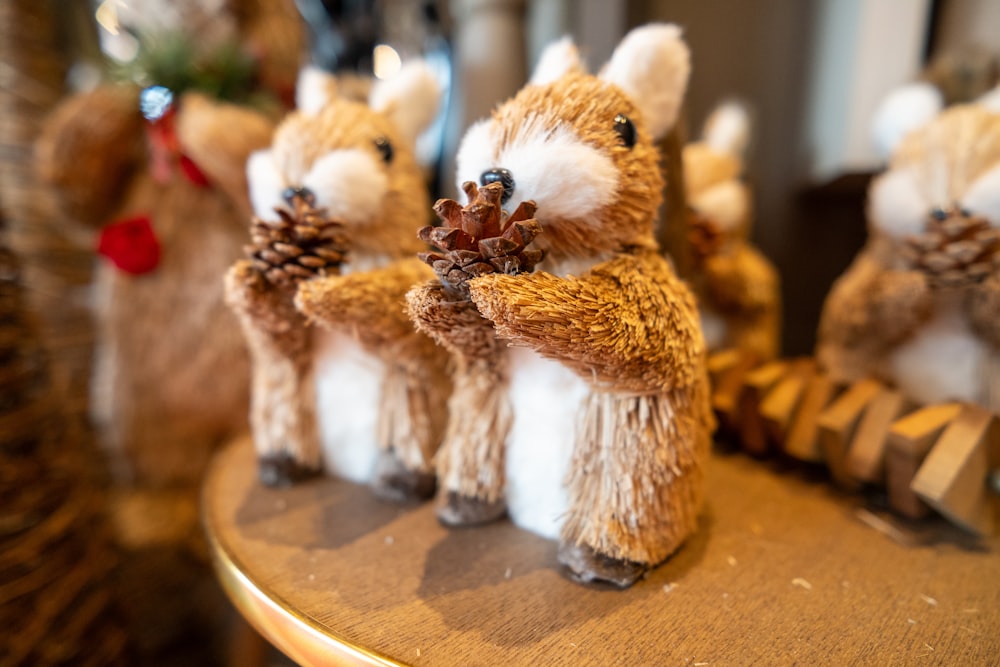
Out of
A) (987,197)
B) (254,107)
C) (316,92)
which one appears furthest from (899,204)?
(254,107)

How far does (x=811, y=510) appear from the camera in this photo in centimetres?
58

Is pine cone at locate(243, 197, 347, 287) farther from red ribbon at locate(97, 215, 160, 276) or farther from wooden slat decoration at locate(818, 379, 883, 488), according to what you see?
wooden slat decoration at locate(818, 379, 883, 488)

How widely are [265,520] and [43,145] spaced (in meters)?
0.65

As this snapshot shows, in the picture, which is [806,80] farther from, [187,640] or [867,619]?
[187,640]

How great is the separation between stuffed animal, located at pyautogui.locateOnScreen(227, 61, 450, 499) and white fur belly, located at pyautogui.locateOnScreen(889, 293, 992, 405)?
543 mm

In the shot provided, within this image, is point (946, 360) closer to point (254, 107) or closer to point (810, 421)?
point (810, 421)

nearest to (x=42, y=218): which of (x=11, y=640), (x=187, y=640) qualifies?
(x=11, y=640)

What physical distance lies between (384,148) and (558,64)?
0.19 metres

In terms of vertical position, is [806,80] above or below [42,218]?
above

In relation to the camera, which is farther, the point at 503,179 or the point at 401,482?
the point at 401,482

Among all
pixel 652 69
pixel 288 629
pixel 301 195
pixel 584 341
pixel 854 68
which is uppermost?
pixel 854 68

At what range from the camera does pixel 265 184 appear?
535 millimetres

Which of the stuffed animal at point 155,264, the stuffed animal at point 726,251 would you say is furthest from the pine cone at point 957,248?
the stuffed animal at point 155,264

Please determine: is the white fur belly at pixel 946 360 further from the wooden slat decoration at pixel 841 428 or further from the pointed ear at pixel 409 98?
the pointed ear at pixel 409 98
